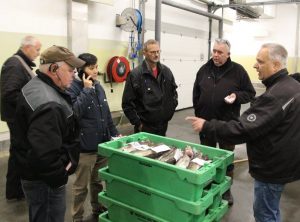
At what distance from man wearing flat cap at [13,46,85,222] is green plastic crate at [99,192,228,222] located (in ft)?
1.43

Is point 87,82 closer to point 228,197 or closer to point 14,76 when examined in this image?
point 14,76

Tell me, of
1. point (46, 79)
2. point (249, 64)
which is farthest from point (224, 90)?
point (249, 64)

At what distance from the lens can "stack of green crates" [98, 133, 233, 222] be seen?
1651mm

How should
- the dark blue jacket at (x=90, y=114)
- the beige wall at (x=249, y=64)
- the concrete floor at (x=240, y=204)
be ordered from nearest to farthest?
1. the dark blue jacket at (x=90, y=114)
2. the concrete floor at (x=240, y=204)
3. the beige wall at (x=249, y=64)

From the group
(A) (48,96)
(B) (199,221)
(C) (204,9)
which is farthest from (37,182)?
(C) (204,9)

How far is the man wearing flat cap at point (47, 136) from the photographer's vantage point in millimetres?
1404

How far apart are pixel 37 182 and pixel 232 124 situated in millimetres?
1191

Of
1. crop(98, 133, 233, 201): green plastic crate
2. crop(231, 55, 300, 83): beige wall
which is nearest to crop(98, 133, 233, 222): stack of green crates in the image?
crop(98, 133, 233, 201): green plastic crate

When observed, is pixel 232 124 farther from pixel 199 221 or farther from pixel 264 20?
pixel 264 20

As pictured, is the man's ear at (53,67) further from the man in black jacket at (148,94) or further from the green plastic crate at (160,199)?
the man in black jacket at (148,94)

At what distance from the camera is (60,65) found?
5.04 feet

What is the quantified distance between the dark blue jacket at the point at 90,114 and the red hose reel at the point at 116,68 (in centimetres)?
298

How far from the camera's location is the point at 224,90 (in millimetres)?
2766

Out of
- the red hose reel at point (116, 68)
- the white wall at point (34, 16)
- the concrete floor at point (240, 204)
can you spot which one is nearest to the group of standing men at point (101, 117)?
the concrete floor at point (240, 204)
